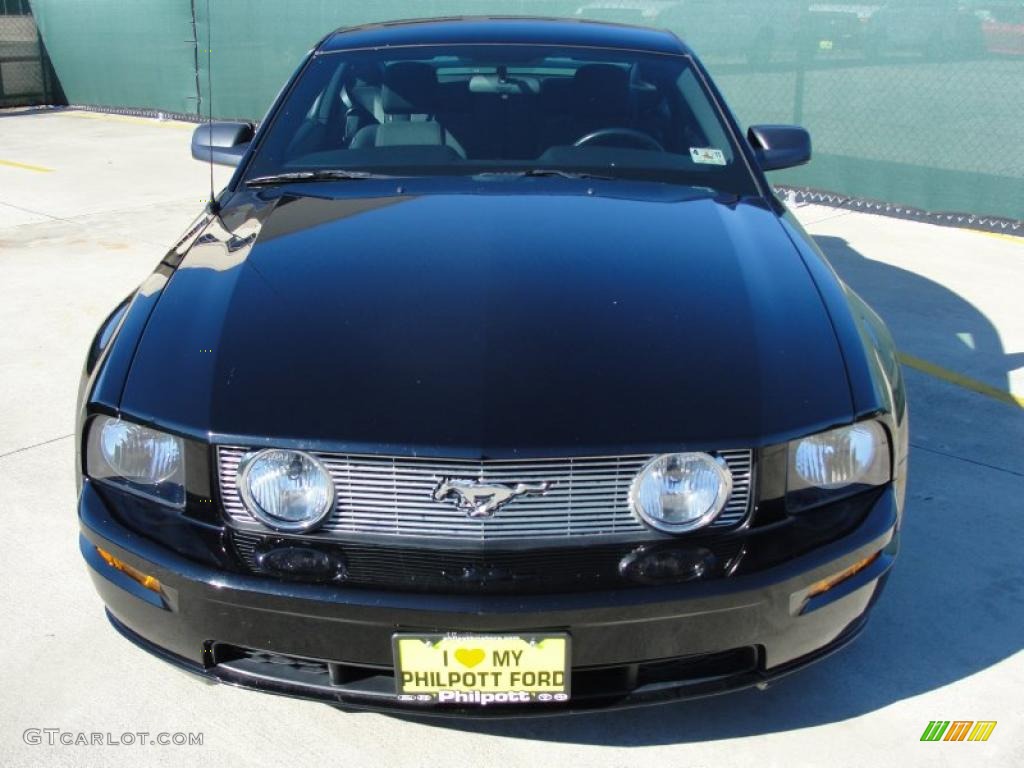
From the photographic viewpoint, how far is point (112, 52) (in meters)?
15.0

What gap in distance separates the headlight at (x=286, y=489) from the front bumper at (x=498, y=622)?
0.13m

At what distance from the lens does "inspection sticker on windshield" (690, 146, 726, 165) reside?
3.42 metres

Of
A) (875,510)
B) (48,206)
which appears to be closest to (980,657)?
(875,510)

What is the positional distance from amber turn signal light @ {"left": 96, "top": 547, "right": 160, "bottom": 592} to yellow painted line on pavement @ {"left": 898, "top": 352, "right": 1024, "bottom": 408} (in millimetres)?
3574

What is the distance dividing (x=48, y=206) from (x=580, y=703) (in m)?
7.78

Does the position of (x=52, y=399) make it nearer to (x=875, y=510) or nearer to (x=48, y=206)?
(x=875, y=510)

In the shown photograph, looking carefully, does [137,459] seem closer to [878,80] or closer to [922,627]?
[922,627]

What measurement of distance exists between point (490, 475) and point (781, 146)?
239 centimetres

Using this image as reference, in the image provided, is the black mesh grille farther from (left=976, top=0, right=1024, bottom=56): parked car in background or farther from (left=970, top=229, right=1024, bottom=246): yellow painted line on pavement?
(left=976, top=0, right=1024, bottom=56): parked car in background

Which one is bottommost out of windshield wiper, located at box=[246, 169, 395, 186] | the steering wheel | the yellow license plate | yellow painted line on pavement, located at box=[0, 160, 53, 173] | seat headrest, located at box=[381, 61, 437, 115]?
yellow painted line on pavement, located at box=[0, 160, 53, 173]

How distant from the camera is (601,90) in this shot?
144 inches

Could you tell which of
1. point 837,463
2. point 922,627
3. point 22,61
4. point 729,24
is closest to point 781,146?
point 922,627

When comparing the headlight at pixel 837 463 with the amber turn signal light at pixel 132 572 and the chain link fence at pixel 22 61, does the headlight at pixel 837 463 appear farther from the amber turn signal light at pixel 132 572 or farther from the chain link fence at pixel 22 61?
the chain link fence at pixel 22 61

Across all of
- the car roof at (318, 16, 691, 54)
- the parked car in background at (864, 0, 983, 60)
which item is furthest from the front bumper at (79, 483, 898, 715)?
the parked car in background at (864, 0, 983, 60)
